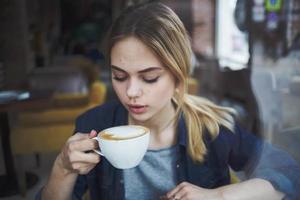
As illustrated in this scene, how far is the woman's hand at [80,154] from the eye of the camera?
0.43 m

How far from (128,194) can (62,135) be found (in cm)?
14

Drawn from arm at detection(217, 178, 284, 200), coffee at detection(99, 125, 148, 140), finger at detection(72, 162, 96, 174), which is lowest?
arm at detection(217, 178, 284, 200)

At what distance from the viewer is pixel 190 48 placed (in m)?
0.46

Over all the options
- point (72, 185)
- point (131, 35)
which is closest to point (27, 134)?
point (72, 185)

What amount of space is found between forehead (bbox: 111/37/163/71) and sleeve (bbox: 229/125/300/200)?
0.65 ft

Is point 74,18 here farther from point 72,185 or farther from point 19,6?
point 72,185

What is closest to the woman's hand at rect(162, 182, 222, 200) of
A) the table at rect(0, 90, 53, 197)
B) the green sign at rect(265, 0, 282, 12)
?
the table at rect(0, 90, 53, 197)

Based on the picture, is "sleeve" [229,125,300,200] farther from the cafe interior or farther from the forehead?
the forehead

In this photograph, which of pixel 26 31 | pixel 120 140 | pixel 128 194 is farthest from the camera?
pixel 26 31

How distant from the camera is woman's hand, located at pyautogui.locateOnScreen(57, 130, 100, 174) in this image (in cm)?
43

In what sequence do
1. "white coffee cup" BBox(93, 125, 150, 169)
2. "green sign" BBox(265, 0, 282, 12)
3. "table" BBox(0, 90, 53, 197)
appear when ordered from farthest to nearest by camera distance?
"green sign" BBox(265, 0, 282, 12) < "table" BBox(0, 90, 53, 197) < "white coffee cup" BBox(93, 125, 150, 169)

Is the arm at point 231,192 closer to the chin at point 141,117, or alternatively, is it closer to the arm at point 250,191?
the arm at point 250,191

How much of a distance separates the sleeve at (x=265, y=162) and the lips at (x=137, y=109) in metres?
0.17

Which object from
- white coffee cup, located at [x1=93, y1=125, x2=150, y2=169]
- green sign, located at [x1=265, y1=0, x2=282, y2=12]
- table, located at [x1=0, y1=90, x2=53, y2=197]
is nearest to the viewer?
white coffee cup, located at [x1=93, y1=125, x2=150, y2=169]
